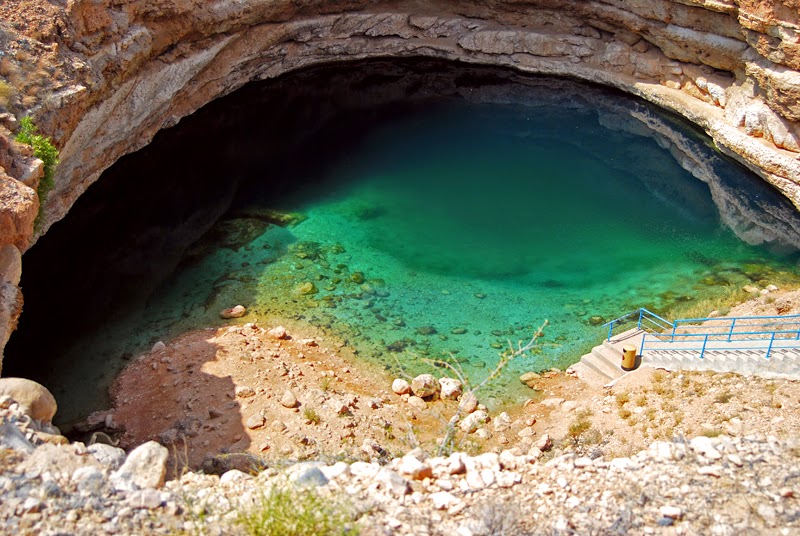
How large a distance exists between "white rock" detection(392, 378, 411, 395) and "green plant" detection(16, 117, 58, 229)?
33.8ft

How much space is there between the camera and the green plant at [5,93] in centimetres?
1726

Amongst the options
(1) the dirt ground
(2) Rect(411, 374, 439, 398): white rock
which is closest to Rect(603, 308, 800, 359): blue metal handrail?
(1) the dirt ground

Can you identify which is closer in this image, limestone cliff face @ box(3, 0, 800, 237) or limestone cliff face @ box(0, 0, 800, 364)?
limestone cliff face @ box(0, 0, 800, 364)

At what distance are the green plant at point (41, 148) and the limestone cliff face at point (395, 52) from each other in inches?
33.1

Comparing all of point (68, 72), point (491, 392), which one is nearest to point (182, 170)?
point (68, 72)

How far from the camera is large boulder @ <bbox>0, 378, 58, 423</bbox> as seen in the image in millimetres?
10664

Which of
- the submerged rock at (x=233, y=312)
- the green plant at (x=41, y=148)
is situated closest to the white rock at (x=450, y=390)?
the submerged rock at (x=233, y=312)

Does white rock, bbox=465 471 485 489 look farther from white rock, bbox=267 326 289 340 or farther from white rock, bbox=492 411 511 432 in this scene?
white rock, bbox=267 326 289 340

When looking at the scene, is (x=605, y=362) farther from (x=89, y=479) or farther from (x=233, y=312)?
(x=89, y=479)

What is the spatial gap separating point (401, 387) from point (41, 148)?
1087 centimetres

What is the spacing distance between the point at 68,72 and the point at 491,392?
1489 cm

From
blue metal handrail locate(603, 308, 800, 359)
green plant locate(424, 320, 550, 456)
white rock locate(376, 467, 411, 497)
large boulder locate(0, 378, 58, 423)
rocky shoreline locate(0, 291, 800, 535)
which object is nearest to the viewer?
rocky shoreline locate(0, 291, 800, 535)

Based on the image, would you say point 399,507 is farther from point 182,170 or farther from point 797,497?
point 182,170

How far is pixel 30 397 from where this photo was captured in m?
10.8
